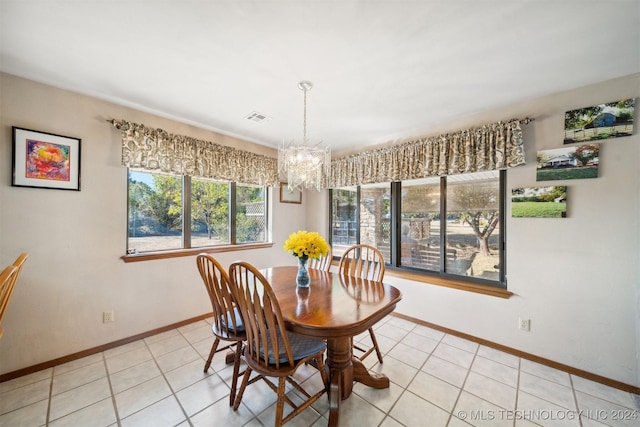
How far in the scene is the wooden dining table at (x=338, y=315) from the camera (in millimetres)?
1312

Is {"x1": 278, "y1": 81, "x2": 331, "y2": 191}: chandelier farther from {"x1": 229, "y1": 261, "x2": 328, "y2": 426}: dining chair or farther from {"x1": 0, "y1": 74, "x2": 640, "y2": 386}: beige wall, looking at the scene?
{"x1": 0, "y1": 74, "x2": 640, "y2": 386}: beige wall

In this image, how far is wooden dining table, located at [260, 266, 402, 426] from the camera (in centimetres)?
131

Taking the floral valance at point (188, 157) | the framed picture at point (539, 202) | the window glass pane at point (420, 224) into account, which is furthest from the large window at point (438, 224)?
the floral valance at point (188, 157)

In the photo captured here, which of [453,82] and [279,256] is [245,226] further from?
[453,82]

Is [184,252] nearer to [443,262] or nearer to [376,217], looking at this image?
[376,217]

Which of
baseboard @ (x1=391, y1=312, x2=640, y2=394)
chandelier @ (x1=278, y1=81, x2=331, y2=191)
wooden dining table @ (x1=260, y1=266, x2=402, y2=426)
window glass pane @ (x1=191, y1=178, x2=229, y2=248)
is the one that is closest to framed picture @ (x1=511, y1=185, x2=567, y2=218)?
baseboard @ (x1=391, y1=312, x2=640, y2=394)

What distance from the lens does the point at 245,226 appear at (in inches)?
143

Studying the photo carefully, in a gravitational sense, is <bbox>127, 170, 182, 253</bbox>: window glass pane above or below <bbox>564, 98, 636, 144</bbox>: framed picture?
below

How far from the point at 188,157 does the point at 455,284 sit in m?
3.47

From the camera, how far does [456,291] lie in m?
2.69

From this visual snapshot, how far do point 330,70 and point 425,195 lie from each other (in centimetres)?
203

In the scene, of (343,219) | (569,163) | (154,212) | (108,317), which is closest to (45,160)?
(154,212)

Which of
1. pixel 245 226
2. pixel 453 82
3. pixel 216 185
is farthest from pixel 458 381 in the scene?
pixel 216 185

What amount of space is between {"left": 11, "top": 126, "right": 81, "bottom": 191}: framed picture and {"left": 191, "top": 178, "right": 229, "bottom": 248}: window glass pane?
3.58 ft
